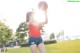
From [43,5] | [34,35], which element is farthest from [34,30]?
[43,5]

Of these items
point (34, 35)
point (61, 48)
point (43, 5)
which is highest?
point (43, 5)

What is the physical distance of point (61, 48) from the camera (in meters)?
2.11

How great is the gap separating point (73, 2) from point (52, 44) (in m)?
0.35

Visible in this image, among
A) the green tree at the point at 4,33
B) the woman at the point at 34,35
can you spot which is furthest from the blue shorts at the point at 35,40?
the green tree at the point at 4,33

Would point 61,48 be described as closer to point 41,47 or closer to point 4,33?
point 41,47

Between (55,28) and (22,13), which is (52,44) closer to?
(55,28)

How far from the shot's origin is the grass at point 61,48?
6.79 ft

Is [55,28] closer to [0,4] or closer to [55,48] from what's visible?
[55,48]

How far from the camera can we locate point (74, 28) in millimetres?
2152

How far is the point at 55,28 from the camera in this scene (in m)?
2.13

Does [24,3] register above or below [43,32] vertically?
above

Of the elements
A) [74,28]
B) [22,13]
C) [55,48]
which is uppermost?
[22,13]

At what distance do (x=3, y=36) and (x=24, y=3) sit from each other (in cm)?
28

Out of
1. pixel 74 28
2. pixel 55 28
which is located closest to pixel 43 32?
pixel 55 28
